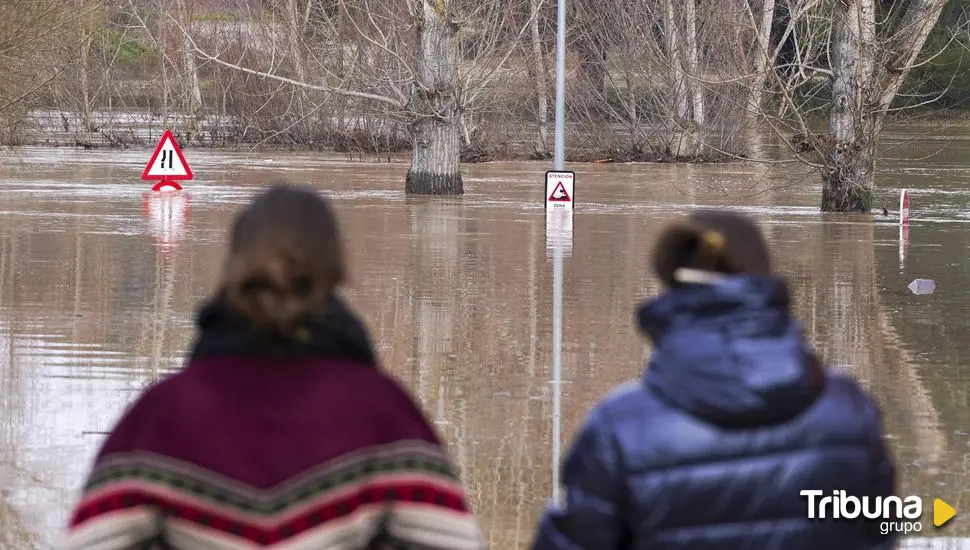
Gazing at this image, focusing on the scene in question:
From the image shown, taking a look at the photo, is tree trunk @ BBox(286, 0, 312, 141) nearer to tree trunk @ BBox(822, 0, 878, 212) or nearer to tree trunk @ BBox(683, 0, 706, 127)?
tree trunk @ BBox(683, 0, 706, 127)

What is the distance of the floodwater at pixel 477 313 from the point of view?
827 cm

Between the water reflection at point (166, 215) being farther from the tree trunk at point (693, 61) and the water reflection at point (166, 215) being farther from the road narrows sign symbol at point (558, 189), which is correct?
the tree trunk at point (693, 61)

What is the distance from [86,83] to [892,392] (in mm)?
40388

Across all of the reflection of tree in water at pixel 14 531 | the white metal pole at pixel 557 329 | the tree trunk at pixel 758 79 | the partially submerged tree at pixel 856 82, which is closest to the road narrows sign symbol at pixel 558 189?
the white metal pole at pixel 557 329

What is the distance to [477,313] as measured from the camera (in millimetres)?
13523

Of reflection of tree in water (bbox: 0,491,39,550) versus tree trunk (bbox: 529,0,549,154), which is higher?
tree trunk (bbox: 529,0,549,154)

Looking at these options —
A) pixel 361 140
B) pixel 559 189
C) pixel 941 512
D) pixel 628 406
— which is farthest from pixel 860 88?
pixel 628 406

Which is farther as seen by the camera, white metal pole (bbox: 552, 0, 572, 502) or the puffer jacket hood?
white metal pole (bbox: 552, 0, 572, 502)

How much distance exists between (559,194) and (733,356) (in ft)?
47.1

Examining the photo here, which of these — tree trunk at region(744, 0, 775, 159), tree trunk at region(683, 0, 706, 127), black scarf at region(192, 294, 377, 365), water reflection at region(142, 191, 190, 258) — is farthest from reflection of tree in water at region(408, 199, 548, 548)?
tree trunk at region(683, 0, 706, 127)

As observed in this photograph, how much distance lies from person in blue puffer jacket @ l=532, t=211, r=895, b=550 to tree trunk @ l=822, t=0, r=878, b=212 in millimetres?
21916

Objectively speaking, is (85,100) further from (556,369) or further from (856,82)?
(556,369)

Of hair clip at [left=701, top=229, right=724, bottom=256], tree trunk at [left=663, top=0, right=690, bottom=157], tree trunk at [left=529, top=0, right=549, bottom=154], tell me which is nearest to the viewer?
hair clip at [left=701, top=229, right=724, bottom=256]

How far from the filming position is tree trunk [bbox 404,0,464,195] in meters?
28.8
